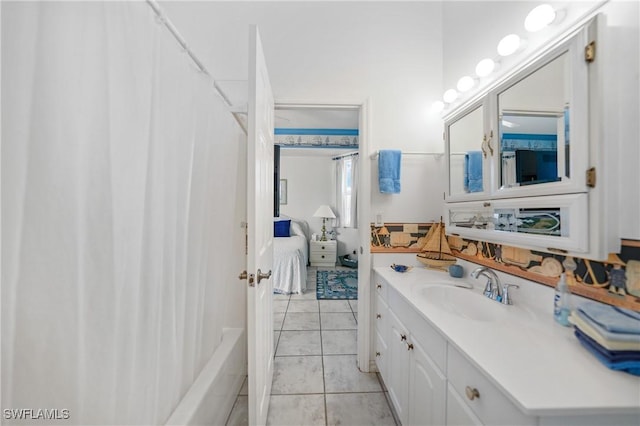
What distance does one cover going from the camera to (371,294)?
1.86m

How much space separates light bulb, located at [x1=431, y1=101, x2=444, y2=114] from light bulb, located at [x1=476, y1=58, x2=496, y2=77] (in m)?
0.41

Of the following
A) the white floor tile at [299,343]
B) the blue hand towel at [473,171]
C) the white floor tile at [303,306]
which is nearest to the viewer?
the blue hand towel at [473,171]

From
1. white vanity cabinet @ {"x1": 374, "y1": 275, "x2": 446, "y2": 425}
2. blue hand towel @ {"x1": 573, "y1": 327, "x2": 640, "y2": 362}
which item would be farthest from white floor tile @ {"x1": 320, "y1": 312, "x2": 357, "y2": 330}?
blue hand towel @ {"x1": 573, "y1": 327, "x2": 640, "y2": 362}

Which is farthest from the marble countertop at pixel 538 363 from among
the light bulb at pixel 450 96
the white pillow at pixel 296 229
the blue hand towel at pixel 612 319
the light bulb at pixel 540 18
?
the white pillow at pixel 296 229

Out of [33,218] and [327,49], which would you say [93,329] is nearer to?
[33,218]

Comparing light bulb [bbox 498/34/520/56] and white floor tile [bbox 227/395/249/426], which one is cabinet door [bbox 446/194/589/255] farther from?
white floor tile [bbox 227/395/249/426]

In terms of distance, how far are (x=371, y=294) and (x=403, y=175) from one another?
3.26ft

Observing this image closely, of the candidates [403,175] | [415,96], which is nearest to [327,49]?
[415,96]

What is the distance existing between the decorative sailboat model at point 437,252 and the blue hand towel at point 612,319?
0.98 meters

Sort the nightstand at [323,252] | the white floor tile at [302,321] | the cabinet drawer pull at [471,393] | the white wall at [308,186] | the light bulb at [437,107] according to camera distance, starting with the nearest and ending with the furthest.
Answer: the cabinet drawer pull at [471,393], the light bulb at [437,107], the white floor tile at [302,321], the nightstand at [323,252], the white wall at [308,186]

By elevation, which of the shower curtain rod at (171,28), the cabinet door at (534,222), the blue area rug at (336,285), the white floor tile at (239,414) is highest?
the shower curtain rod at (171,28)

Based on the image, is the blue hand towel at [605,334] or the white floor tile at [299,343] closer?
the blue hand towel at [605,334]

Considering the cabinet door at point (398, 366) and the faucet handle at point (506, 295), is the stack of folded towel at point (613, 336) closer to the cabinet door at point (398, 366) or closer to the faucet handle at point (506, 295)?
the faucet handle at point (506, 295)

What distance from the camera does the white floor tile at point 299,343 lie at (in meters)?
2.08
